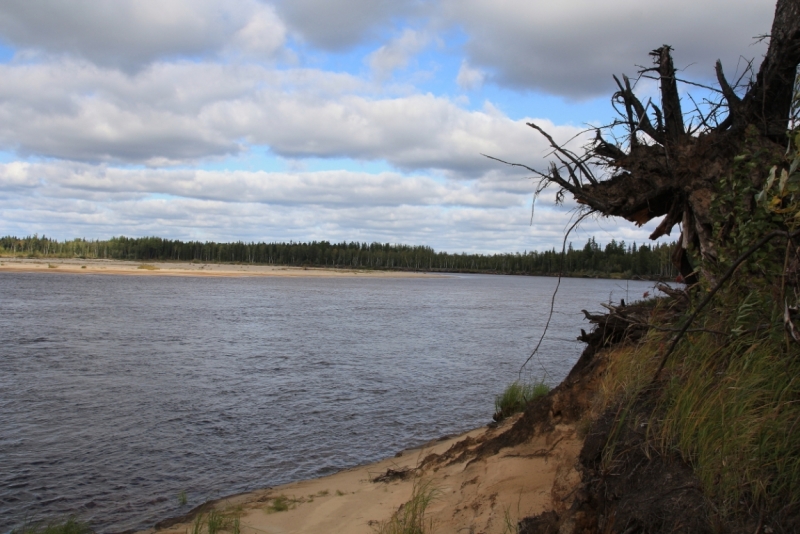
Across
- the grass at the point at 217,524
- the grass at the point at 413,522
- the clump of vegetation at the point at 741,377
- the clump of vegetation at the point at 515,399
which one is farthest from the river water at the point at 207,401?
the clump of vegetation at the point at 741,377

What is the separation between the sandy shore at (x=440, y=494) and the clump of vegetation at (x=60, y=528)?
2.77 ft

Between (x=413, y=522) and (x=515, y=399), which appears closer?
(x=413, y=522)

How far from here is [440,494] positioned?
7027 mm

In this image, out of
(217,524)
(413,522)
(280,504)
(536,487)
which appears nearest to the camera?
(413,522)

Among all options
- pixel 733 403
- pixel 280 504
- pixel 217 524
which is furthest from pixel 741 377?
pixel 280 504

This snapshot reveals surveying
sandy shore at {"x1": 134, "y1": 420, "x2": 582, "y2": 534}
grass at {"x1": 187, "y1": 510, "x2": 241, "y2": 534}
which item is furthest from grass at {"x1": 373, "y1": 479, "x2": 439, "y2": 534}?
grass at {"x1": 187, "y1": 510, "x2": 241, "y2": 534}

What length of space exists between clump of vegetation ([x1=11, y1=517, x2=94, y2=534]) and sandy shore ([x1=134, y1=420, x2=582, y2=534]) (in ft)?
2.77

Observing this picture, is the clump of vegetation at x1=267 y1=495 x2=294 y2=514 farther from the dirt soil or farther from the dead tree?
the dead tree

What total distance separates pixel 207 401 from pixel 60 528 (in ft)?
25.8

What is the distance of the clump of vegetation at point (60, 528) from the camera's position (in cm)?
731

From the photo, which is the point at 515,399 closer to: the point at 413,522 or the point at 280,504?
the point at 280,504

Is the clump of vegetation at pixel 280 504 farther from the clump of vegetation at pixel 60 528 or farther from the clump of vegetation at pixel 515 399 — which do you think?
the clump of vegetation at pixel 515 399

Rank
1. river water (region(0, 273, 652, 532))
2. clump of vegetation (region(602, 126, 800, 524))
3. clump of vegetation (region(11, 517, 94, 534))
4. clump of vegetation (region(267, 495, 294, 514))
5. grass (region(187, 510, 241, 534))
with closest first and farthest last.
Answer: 1. clump of vegetation (region(602, 126, 800, 524))
2. grass (region(187, 510, 241, 534))
3. clump of vegetation (region(11, 517, 94, 534))
4. clump of vegetation (region(267, 495, 294, 514))
5. river water (region(0, 273, 652, 532))

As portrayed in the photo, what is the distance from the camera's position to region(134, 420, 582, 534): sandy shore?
229 inches
